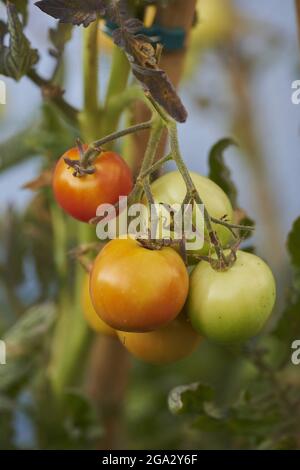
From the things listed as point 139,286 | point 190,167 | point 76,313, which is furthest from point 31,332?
point 190,167

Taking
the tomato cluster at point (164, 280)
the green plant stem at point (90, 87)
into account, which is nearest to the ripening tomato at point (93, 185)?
the tomato cluster at point (164, 280)

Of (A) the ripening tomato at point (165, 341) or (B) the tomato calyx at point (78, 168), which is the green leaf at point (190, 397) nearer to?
(A) the ripening tomato at point (165, 341)

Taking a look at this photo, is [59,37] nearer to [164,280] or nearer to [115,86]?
[115,86]

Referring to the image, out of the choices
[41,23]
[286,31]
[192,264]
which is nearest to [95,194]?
[192,264]

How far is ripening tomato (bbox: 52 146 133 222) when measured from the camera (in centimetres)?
43

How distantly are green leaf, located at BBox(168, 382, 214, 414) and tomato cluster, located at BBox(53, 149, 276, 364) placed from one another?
0.05m

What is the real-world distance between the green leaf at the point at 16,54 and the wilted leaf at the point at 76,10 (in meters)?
0.06

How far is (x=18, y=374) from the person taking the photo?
711mm

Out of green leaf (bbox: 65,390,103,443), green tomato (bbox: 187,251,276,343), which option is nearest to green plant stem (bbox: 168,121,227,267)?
green tomato (bbox: 187,251,276,343)

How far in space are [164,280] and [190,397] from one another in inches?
6.2

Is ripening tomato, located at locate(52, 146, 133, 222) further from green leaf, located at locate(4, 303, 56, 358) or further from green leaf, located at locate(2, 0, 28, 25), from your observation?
green leaf, located at locate(4, 303, 56, 358)

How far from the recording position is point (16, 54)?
0.48 meters

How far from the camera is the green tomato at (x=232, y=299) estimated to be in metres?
0.41
